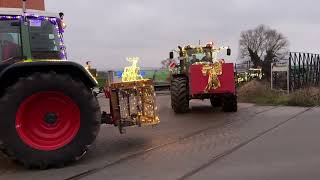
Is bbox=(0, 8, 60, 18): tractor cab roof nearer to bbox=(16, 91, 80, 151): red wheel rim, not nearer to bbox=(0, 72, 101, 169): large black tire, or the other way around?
bbox=(0, 72, 101, 169): large black tire

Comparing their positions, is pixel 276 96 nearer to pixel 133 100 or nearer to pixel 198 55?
pixel 198 55

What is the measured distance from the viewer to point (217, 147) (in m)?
10.4

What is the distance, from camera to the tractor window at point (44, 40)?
30.6 feet

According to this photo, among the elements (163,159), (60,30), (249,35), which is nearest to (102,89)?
(60,30)

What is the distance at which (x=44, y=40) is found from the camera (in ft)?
30.9

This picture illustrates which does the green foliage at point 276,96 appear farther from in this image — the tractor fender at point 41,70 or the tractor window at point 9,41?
the tractor window at point 9,41

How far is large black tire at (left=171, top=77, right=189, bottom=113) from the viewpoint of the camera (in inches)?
727

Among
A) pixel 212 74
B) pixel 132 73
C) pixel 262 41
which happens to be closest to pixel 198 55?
pixel 212 74

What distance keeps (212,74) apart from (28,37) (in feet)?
31.2

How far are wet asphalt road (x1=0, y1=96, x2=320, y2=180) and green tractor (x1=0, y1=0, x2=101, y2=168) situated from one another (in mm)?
356

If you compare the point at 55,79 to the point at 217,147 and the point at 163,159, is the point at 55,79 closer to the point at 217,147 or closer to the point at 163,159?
the point at 163,159

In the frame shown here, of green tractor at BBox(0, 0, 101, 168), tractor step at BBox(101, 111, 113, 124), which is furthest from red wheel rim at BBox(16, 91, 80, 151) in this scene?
tractor step at BBox(101, 111, 113, 124)

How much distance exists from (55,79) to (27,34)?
1.08m

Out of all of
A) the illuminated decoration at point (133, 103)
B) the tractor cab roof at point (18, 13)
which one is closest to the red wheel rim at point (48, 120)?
the illuminated decoration at point (133, 103)
